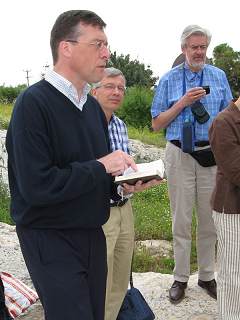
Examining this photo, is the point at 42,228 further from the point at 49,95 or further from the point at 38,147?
the point at 49,95

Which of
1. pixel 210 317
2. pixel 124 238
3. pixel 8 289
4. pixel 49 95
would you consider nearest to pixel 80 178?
pixel 49 95

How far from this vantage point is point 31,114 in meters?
Result: 2.11

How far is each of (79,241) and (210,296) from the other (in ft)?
7.31

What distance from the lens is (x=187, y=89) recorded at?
13.1 ft

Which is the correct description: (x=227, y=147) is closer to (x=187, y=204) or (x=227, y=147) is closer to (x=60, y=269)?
(x=187, y=204)

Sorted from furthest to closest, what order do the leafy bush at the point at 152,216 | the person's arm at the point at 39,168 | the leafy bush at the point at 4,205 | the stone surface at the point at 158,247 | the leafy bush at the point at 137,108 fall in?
the leafy bush at the point at 137,108 → the leafy bush at the point at 4,205 → the leafy bush at the point at 152,216 → the stone surface at the point at 158,247 → the person's arm at the point at 39,168

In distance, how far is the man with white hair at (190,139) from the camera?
152 inches

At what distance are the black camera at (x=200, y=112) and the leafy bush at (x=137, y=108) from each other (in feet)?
52.8

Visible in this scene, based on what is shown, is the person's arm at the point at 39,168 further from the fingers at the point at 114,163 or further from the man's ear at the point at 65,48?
the man's ear at the point at 65,48

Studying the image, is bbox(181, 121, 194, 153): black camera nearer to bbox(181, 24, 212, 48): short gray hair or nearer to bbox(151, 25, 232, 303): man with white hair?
bbox(151, 25, 232, 303): man with white hair

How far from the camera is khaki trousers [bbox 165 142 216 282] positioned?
3957 mm

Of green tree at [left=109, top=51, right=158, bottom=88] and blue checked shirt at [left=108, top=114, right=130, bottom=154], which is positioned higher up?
green tree at [left=109, top=51, right=158, bottom=88]

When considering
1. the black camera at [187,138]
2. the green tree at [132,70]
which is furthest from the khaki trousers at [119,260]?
the green tree at [132,70]

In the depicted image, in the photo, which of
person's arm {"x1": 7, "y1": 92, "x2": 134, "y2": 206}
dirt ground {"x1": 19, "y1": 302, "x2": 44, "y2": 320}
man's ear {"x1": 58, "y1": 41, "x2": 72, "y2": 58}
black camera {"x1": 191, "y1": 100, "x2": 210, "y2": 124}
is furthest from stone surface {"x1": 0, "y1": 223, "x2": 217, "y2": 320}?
man's ear {"x1": 58, "y1": 41, "x2": 72, "y2": 58}
